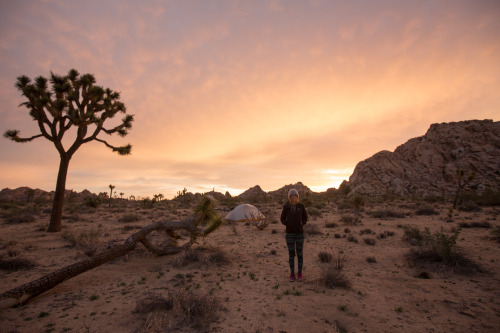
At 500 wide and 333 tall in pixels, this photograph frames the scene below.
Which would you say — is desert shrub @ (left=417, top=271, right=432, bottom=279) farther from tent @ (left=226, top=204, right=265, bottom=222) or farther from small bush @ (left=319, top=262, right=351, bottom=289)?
tent @ (left=226, top=204, right=265, bottom=222)

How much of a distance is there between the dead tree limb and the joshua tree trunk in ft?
26.5

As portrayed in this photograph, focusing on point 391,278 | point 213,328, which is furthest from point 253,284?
point 391,278

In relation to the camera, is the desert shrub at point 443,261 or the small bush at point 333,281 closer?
the small bush at point 333,281

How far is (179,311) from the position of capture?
4242 millimetres

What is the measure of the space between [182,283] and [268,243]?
17.7 feet

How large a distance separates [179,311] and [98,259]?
304 cm

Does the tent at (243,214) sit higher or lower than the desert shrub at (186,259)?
higher

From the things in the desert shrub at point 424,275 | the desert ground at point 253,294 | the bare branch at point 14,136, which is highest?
the bare branch at point 14,136

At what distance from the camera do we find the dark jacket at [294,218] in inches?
226

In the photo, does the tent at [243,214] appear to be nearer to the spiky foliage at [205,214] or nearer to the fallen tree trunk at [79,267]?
the spiky foliage at [205,214]

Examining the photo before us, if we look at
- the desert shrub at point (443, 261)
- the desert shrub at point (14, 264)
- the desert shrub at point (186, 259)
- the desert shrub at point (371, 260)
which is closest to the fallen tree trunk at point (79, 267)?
the desert shrub at point (186, 259)

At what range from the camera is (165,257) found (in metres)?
8.15

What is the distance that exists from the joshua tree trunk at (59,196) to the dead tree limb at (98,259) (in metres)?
8.06

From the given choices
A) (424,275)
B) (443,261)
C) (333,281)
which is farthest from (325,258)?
(443,261)
